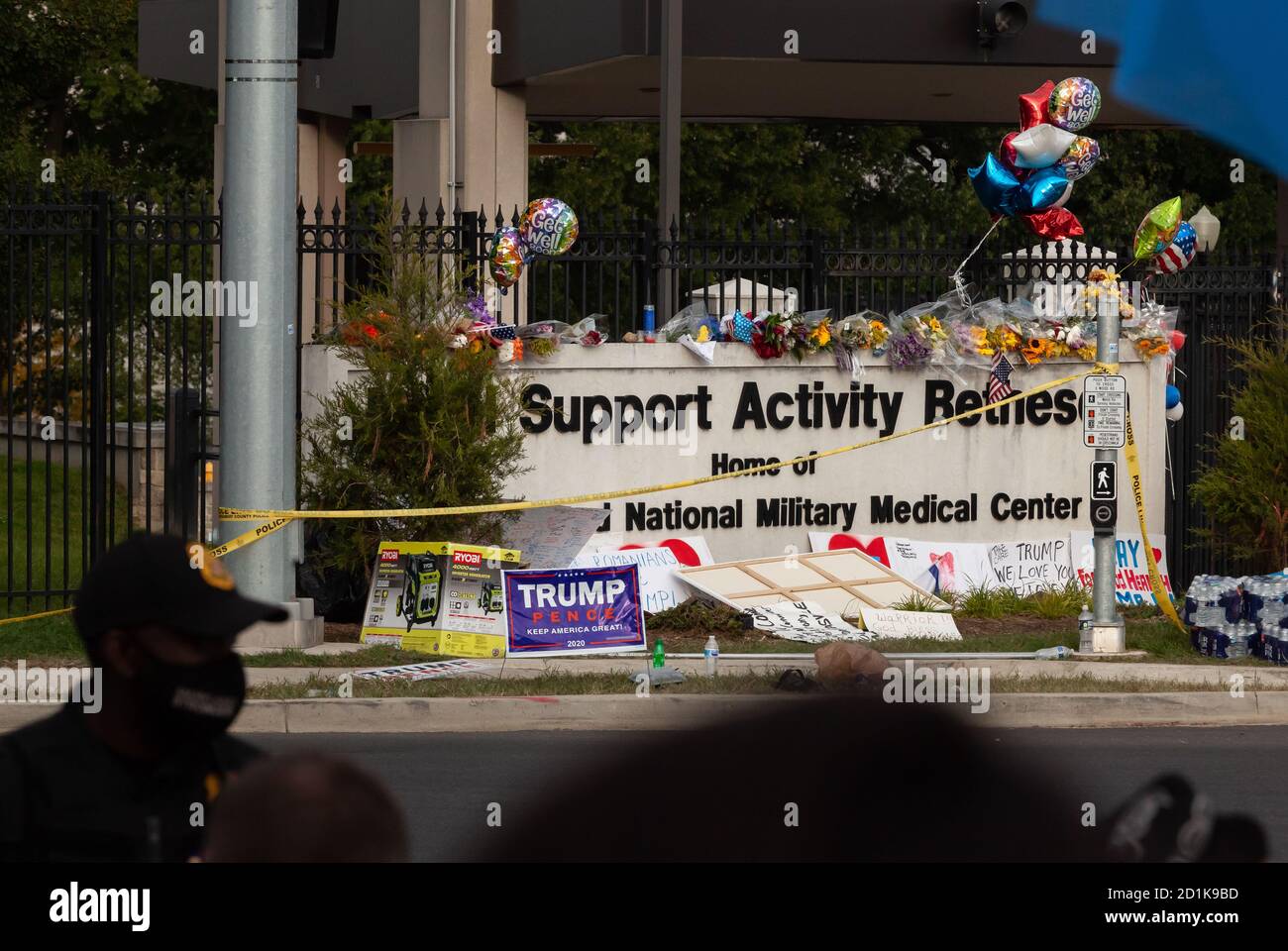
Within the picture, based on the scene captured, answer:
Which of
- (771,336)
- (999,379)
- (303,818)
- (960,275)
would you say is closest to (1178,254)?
(960,275)

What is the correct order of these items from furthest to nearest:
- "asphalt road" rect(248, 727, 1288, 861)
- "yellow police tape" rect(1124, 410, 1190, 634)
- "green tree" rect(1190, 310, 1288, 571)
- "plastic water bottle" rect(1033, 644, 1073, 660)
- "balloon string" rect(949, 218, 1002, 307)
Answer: "balloon string" rect(949, 218, 1002, 307) < "green tree" rect(1190, 310, 1288, 571) < "yellow police tape" rect(1124, 410, 1190, 634) < "plastic water bottle" rect(1033, 644, 1073, 660) < "asphalt road" rect(248, 727, 1288, 861)

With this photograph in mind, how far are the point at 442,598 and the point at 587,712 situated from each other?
1.83 m

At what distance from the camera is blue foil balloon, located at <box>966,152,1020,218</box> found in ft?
48.8

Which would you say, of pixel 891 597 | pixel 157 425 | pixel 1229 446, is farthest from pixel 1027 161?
pixel 157 425

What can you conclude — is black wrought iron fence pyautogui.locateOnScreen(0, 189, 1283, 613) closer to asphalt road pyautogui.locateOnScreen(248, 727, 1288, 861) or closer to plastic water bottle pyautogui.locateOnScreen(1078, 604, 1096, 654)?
asphalt road pyautogui.locateOnScreen(248, 727, 1288, 861)

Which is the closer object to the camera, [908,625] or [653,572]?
[908,625]

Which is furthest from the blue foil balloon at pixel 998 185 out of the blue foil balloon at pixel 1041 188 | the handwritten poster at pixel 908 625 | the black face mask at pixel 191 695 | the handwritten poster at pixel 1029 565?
the black face mask at pixel 191 695

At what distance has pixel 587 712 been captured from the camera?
9914mm

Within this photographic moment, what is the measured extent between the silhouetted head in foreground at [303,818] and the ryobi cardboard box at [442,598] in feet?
29.8

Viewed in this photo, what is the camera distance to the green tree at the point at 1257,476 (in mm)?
13117

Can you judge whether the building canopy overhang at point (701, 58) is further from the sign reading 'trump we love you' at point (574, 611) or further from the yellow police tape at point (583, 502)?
the sign reading 'trump we love you' at point (574, 611)

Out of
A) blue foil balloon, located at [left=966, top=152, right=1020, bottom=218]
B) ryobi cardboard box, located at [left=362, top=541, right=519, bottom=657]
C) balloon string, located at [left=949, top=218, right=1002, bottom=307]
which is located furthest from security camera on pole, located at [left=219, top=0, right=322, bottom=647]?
blue foil balloon, located at [left=966, top=152, right=1020, bottom=218]

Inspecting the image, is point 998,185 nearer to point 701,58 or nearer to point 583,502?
point 701,58

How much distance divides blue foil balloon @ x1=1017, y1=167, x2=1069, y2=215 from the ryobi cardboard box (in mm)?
5878
